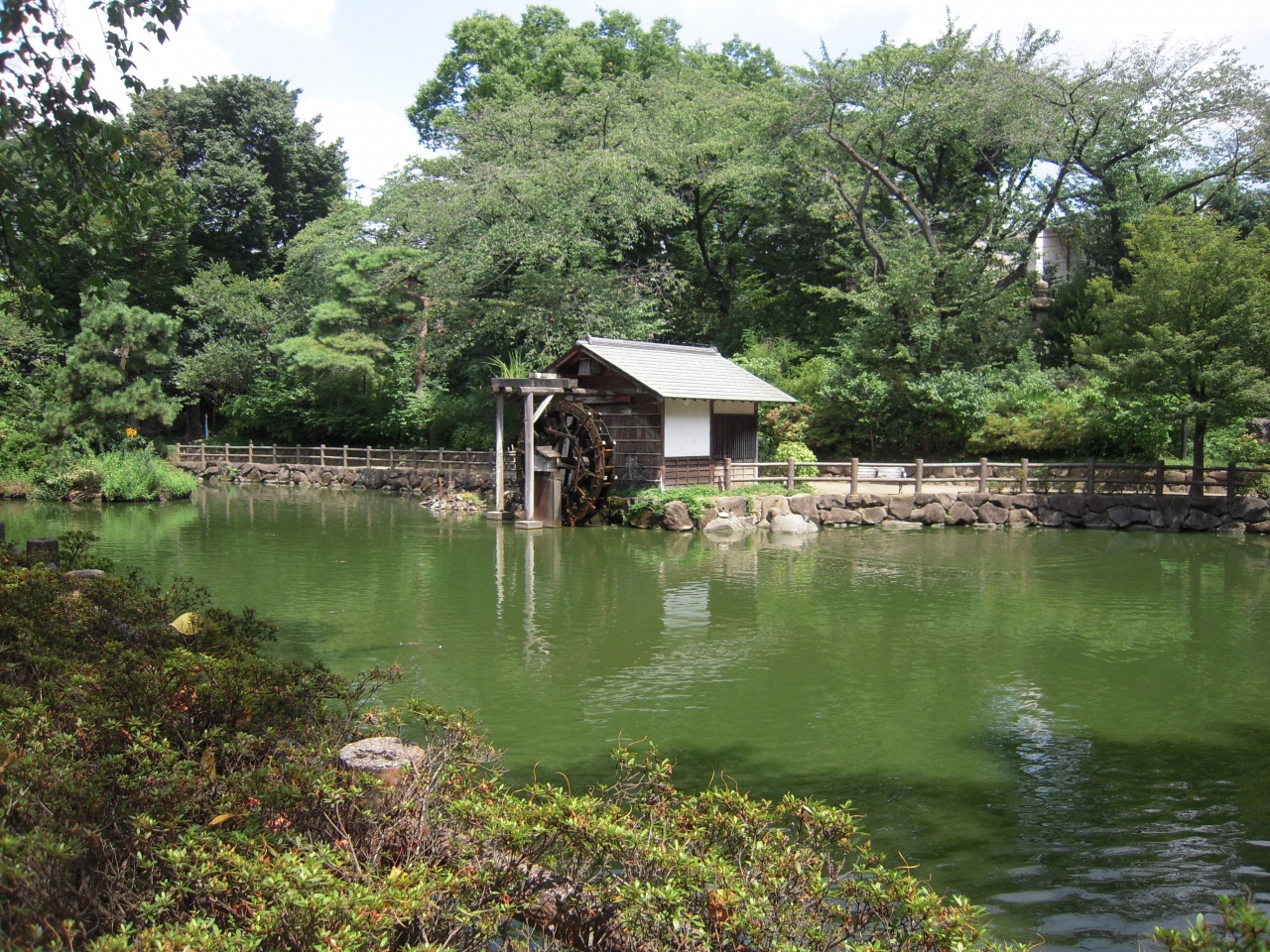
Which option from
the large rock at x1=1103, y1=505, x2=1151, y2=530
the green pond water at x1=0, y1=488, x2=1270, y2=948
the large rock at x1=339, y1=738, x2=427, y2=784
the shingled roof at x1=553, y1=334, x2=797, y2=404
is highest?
the shingled roof at x1=553, y1=334, x2=797, y2=404

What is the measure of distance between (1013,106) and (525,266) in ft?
40.5

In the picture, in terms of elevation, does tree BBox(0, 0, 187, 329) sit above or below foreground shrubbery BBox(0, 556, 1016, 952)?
above

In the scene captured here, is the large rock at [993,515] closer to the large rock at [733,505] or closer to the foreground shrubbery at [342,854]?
the large rock at [733,505]

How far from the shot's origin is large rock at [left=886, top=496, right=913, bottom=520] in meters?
20.3

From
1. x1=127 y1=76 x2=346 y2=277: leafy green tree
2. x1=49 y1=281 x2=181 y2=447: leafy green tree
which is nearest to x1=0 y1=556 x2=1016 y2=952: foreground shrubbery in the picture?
x1=49 y1=281 x2=181 y2=447: leafy green tree

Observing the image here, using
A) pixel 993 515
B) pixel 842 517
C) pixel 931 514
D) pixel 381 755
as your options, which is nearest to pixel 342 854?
pixel 381 755

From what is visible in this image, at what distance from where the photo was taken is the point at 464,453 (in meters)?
27.3

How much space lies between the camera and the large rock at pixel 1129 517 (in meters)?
19.2

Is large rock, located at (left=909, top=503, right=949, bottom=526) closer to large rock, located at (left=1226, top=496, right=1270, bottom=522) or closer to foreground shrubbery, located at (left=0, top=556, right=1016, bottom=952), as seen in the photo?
large rock, located at (left=1226, top=496, right=1270, bottom=522)

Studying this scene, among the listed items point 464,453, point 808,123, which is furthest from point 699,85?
point 464,453

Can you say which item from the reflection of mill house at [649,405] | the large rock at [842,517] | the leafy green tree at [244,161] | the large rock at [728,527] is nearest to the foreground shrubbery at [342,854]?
the large rock at [728,527]

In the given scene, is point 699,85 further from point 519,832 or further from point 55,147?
point 519,832

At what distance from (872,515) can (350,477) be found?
16.8 m

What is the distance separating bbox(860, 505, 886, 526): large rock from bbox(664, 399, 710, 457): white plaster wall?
11.2ft
